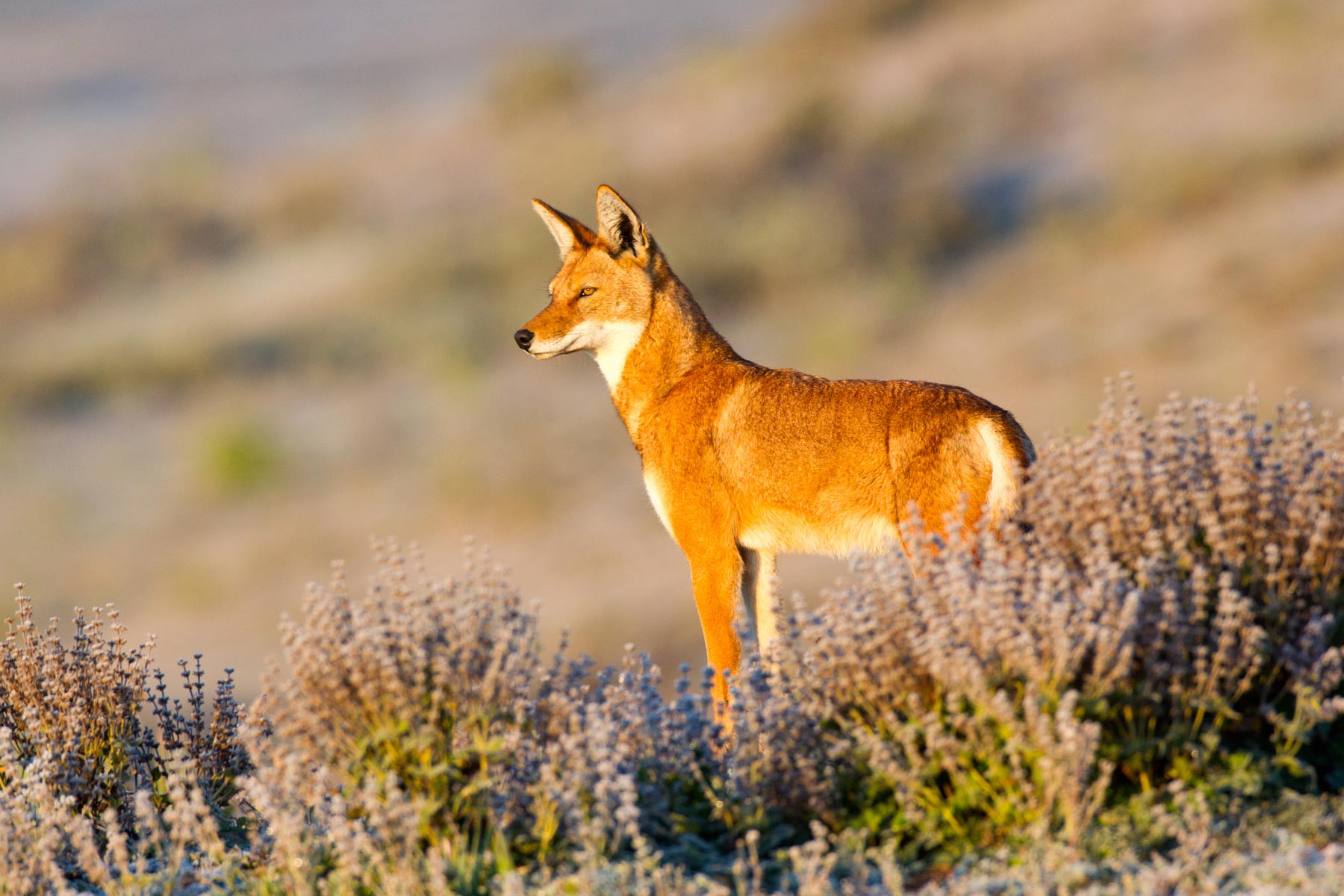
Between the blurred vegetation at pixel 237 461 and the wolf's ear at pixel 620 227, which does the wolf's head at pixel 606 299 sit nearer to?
the wolf's ear at pixel 620 227

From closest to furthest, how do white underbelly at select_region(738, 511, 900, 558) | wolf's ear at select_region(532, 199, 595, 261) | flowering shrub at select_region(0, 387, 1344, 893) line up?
1. flowering shrub at select_region(0, 387, 1344, 893)
2. white underbelly at select_region(738, 511, 900, 558)
3. wolf's ear at select_region(532, 199, 595, 261)

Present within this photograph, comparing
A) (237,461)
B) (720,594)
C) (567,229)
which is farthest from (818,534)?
(237,461)

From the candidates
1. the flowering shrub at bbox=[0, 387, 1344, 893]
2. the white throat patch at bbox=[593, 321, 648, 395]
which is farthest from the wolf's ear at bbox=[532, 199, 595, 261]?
the flowering shrub at bbox=[0, 387, 1344, 893]

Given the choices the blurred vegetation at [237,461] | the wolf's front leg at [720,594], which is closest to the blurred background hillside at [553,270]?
the blurred vegetation at [237,461]

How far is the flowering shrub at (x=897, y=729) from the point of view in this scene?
16.8 feet

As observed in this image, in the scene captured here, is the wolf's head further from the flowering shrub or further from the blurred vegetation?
the blurred vegetation

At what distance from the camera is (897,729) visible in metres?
5.29

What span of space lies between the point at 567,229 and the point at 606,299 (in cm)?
52

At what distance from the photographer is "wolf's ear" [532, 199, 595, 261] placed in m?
8.90

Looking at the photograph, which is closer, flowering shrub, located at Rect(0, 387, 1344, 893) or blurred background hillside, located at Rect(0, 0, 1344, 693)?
flowering shrub, located at Rect(0, 387, 1344, 893)

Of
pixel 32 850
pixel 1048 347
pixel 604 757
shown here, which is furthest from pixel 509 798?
pixel 1048 347

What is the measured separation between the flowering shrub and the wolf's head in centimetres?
288

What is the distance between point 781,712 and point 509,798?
938 mm

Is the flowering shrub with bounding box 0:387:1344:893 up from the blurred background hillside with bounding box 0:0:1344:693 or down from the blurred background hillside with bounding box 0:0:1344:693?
down
